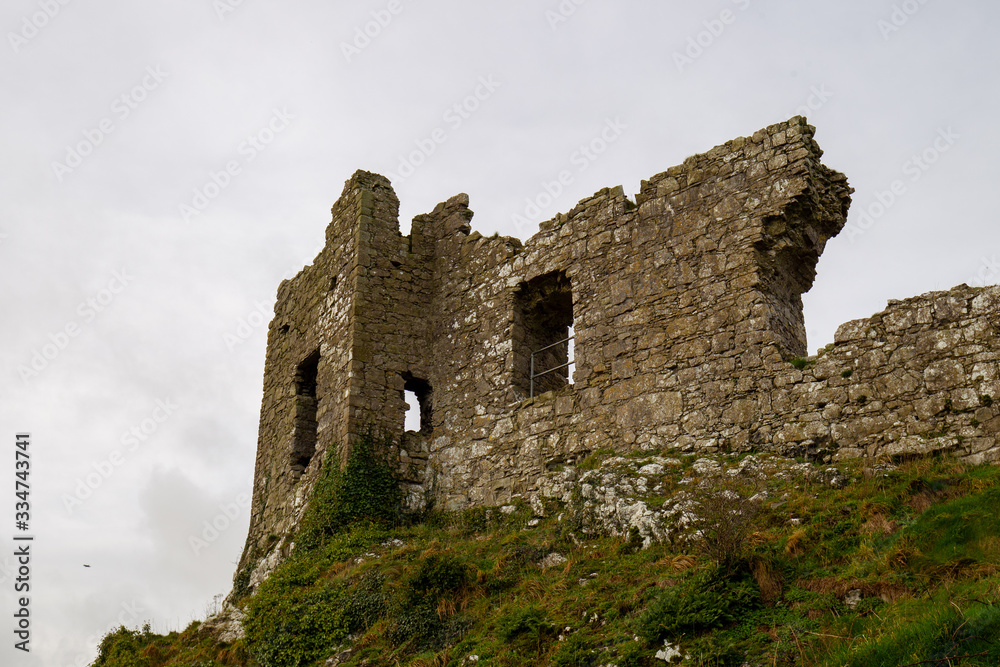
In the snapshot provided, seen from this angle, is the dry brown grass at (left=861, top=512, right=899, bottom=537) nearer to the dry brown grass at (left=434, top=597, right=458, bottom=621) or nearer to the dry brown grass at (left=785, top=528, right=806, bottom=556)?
the dry brown grass at (left=785, top=528, right=806, bottom=556)

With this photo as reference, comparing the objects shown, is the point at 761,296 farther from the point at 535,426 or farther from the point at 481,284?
the point at 481,284

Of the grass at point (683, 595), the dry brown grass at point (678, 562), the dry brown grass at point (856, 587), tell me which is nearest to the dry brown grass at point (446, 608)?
the grass at point (683, 595)

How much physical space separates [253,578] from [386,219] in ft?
19.3

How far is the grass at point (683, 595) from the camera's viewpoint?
6.62 metres

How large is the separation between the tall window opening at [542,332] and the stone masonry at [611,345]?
31 millimetres

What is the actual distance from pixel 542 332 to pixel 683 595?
6.88 metres

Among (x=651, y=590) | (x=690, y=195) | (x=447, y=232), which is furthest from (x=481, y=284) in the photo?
(x=651, y=590)

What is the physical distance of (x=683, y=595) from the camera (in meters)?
7.57

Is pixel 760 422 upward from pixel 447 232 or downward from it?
downward

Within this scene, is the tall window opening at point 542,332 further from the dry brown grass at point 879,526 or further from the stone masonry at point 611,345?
the dry brown grass at point 879,526

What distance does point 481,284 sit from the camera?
14.3 m

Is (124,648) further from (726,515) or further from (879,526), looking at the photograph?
(879,526)

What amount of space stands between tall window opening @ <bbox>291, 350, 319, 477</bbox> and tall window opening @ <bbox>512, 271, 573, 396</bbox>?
365cm

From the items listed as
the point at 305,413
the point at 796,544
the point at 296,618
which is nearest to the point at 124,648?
the point at 296,618
